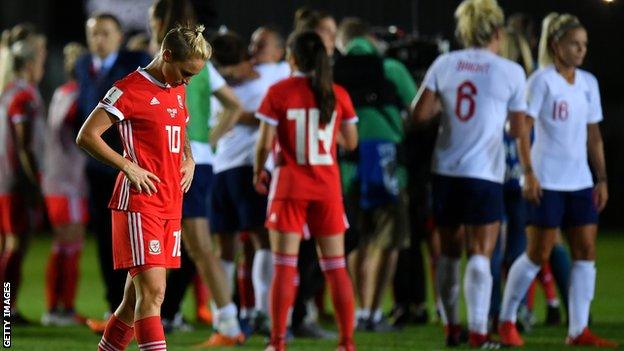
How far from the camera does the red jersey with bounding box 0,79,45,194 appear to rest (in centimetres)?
1048

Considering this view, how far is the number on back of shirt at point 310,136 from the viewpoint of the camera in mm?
8219

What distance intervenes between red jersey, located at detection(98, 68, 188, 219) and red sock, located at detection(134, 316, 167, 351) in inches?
19.0

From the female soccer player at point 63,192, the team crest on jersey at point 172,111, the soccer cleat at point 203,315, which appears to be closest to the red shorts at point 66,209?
the female soccer player at point 63,192

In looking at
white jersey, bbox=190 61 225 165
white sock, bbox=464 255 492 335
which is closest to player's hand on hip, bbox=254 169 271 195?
white jersey, bbox=190 61 225 165

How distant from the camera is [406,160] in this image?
10.4m

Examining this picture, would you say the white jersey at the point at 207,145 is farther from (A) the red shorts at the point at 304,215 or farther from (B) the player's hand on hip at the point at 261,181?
(A) the red shorts at the point at 304,215

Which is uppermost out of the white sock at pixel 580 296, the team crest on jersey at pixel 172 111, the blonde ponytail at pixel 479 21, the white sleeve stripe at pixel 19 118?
the blonde ponytail at pixel 479 21

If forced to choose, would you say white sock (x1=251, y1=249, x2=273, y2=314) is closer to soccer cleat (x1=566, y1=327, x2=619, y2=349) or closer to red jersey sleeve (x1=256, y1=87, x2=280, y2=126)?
red jersey sleeve (x1=256, y1=87, x2=280, y2=126)

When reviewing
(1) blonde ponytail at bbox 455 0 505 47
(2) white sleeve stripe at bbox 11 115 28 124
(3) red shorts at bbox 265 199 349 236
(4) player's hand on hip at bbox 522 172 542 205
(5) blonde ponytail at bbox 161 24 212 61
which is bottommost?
(3) red shorts at bbox 265 199 349 236

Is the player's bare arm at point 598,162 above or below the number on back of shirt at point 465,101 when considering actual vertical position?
below

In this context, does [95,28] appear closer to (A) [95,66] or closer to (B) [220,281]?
(A) [95,66]

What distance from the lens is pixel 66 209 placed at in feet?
36.1

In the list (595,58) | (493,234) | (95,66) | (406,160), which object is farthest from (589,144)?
(595,58)

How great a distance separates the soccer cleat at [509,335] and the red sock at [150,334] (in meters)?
2.86
